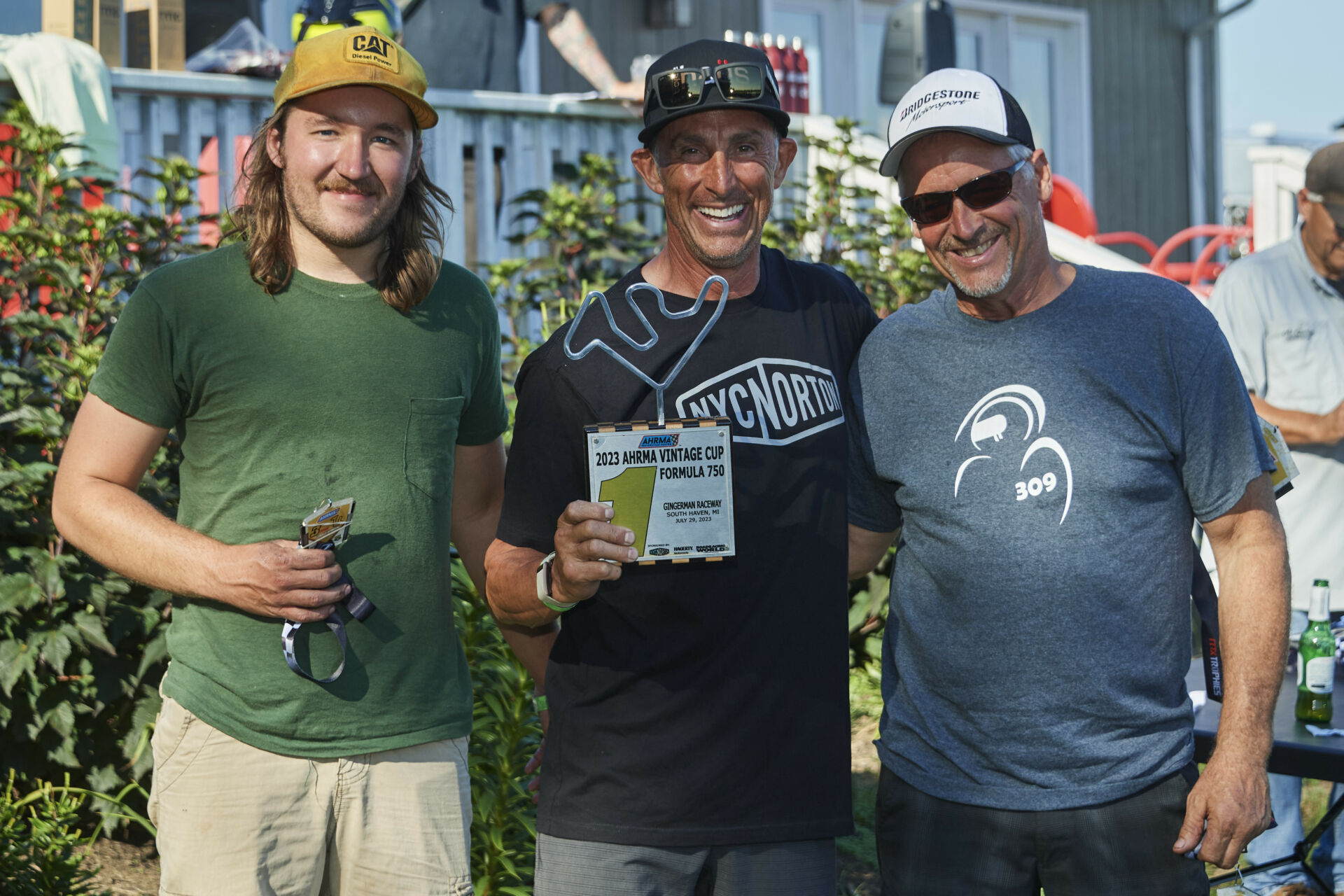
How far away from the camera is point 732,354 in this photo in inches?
86.8

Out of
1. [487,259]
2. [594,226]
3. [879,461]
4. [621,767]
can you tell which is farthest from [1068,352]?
[487,259]

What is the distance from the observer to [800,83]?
9773 millimetres

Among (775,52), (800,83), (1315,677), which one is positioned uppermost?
(775,52)

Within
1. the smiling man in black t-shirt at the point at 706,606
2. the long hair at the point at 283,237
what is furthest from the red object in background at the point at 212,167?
the smiling man in black t-shirt at the point at 706,606

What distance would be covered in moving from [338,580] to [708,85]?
41.3 inches

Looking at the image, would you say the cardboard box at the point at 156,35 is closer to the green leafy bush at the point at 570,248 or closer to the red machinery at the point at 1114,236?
the green leafy bush at the point at 570,248

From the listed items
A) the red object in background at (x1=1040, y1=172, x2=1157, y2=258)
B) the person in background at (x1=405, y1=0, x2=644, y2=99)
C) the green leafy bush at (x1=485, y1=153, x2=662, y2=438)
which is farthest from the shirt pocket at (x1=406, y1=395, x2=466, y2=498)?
the red object in background at (x1=1040, y1=172, x2=1157, y2=258)

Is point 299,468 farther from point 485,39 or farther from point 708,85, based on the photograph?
point 485,39

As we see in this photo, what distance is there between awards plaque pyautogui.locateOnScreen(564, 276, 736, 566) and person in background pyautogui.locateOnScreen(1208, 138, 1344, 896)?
2.50 metres

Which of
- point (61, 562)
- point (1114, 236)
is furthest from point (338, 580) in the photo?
point (1114, 236)

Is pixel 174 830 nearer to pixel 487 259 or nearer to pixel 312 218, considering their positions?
pixel 312 218

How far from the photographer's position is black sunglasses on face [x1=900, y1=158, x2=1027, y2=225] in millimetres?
2307

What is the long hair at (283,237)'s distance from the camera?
7.84 feet

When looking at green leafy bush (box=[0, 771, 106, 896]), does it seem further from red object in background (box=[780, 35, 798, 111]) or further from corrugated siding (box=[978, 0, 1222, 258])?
corrugated siding (box=[978, 0, 1222, 258])
